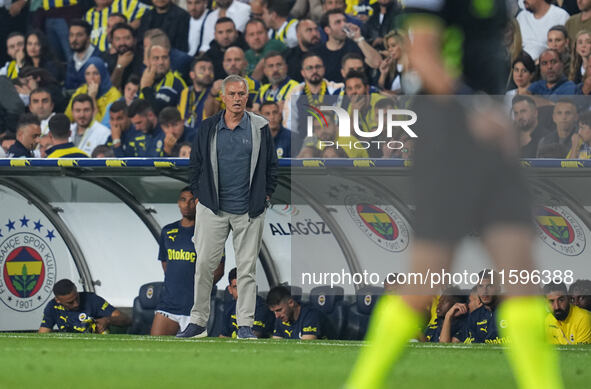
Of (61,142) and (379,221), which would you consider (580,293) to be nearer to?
(379,221)

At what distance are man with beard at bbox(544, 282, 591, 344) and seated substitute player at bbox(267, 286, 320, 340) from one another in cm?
193

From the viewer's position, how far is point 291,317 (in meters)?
8.48

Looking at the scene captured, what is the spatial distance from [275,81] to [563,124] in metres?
3.19

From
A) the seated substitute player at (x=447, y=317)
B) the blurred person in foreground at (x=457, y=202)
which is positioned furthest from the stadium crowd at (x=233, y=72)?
the blurred person in foreground at (x=457, y=202)

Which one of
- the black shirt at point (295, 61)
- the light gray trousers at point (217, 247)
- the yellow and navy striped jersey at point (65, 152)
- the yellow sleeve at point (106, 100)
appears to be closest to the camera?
the light gray trousers at point (217, 247)

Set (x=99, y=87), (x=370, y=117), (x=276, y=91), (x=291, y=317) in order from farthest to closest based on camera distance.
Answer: (x=99, y=87)
(x=276, y=91)
(x=370, y=117)
(x=291, y=317)

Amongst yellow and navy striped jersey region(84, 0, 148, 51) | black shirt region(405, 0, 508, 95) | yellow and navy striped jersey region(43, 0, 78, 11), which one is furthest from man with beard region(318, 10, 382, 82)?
black shirt region(405, 0, 508, 95)

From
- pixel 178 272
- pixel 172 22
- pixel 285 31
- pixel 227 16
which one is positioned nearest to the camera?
pixel 178 272

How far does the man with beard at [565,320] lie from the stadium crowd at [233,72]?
1.17 meters

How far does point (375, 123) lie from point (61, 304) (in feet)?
10.6

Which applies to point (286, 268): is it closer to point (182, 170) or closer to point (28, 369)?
point (182, 170)

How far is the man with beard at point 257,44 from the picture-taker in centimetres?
1093

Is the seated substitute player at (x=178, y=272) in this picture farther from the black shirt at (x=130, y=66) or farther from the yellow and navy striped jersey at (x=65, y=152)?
the black shirt at (x=130, y=66)

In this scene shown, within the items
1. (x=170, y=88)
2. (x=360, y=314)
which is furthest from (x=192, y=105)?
(x=360, y=314)
